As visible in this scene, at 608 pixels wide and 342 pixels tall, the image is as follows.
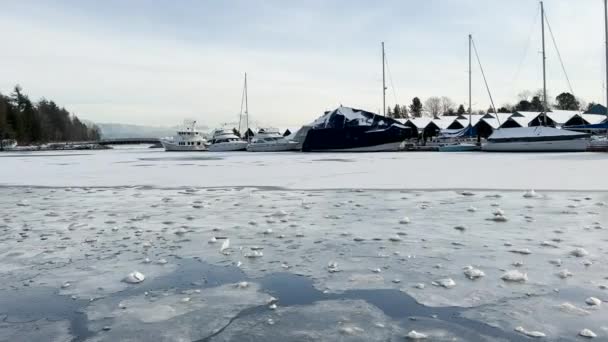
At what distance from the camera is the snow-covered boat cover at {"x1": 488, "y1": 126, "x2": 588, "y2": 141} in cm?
3164

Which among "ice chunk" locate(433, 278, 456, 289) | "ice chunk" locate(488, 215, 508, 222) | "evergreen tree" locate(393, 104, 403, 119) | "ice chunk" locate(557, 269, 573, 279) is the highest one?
"evergreen tree" locate(393, 104, 403, 119)

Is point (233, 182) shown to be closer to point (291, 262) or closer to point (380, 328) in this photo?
point (291, 262)

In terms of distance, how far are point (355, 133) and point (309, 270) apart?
38963 millimetres

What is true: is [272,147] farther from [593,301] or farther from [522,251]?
[593,301]

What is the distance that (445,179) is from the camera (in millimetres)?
13945

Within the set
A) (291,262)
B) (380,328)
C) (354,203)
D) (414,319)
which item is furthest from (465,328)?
(354,203)

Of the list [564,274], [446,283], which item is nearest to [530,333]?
[446,283]

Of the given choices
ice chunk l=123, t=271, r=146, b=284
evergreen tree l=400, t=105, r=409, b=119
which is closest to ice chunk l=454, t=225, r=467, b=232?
ice chunk l=123, t=271, r=146, b=284

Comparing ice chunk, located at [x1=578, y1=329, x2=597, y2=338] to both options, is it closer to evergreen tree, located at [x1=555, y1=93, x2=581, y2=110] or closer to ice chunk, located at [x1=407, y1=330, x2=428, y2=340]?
ice chunk, located at [x1=407, y1=330, x2=428, y2=340]

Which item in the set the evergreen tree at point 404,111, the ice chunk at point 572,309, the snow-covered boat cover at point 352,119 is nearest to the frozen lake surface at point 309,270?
the ice chunk at point 572,309

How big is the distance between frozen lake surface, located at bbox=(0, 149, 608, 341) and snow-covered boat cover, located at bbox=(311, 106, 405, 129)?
3394 centimetres

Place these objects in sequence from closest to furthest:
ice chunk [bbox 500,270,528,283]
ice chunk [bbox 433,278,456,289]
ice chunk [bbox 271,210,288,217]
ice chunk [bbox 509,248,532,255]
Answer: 1. ice chunk [bbox 433,278,456,289]
2. ice chunk [bbox 500,270,528,283]
3. ice chunk [bbox 509,248,532,255]
4. ice chunk [bbox 271,210,288,217]

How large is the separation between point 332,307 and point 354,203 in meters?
5.72

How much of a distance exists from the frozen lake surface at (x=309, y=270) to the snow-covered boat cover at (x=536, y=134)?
25.0 metres
